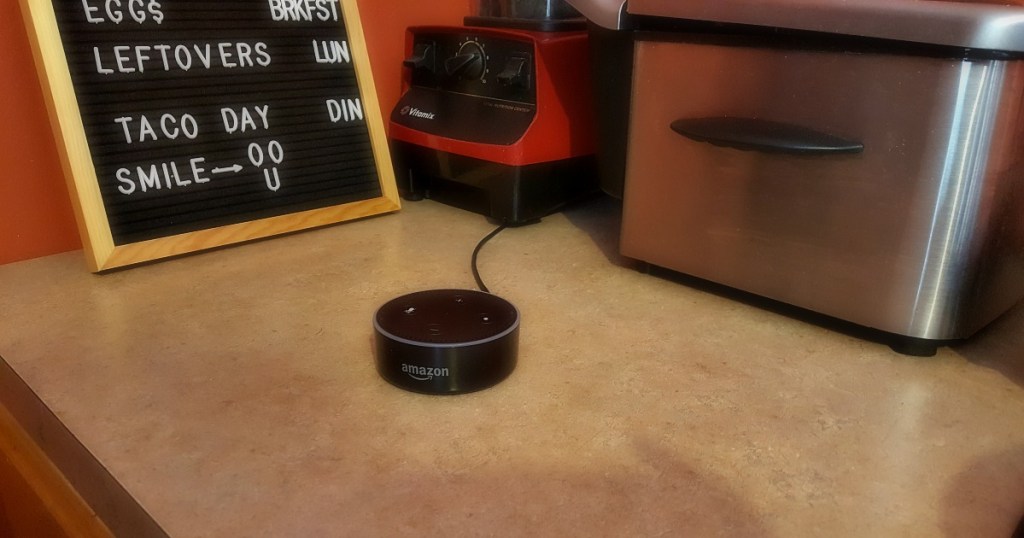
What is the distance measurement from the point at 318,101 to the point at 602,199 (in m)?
0.37

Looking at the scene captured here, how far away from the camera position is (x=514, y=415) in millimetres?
496

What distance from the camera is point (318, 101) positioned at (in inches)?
33.2

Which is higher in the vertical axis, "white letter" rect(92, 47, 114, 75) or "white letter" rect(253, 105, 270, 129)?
"white letter" rect(92, 47, 114, 75)

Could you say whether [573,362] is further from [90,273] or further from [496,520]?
[90,273]

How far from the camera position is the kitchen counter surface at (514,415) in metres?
0.41

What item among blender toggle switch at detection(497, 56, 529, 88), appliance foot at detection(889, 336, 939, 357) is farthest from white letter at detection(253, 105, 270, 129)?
appliance foot at detection(889, 336, 939, 357)

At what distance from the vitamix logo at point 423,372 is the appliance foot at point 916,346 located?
0.36m

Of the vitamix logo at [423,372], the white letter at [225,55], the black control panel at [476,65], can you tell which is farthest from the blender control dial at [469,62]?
the vitamix logo at [423,372]

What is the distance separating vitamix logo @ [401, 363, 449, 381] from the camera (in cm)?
51

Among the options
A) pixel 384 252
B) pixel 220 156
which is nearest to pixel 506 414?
pixel 384 252

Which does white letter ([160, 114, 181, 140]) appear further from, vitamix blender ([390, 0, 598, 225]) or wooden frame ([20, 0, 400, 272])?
vitamix blender ([390, 0, 598, 225])

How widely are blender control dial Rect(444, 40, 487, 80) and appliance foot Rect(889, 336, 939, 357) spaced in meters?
0.51

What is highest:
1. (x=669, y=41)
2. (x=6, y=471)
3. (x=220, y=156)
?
(x=669, y=41)

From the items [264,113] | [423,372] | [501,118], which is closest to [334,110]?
[264,113]
